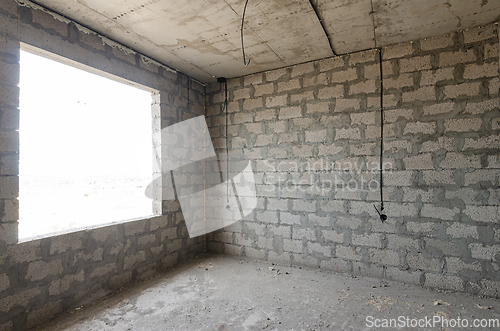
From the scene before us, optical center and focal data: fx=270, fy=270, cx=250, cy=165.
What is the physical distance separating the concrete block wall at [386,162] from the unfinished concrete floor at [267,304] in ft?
0.90

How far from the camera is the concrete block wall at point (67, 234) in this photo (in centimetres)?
200

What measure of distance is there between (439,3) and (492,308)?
8.38 feet

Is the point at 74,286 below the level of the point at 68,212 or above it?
below

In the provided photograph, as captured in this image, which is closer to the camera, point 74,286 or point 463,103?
point 74,286

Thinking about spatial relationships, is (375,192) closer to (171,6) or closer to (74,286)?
(171,6)

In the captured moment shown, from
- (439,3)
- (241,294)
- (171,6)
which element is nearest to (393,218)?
(241,294)

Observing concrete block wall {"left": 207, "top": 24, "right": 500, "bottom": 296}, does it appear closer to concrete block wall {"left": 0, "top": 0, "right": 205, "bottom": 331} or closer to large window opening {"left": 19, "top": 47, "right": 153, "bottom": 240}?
concrete block wall {"left": 0, "top": 0, "right": 205, "bottom": 331}

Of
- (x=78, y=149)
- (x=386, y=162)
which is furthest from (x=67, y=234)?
(x=386, y=162)

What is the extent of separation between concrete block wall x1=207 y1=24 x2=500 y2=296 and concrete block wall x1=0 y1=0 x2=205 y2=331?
1100 mm

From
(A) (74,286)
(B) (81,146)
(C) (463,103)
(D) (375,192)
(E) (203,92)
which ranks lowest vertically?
(A) (74,286)

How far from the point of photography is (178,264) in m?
3.50

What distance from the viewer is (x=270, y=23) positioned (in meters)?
2.46

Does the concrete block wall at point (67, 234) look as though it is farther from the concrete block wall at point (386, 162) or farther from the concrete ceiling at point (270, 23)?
the concrete block wall at point (386, 162)

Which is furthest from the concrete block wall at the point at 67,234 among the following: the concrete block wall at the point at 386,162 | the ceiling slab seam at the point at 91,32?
the concrete block wall at the point at 386,162
